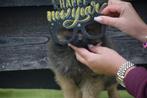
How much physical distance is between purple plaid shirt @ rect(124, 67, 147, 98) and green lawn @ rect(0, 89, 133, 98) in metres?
0.97

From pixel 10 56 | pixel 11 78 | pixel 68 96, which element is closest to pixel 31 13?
pixel 10 56

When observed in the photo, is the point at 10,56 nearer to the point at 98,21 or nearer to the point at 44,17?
the point at 44,17

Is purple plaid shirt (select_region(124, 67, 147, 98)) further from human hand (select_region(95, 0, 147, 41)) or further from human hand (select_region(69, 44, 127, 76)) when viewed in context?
human hand (select_region(95, 0, 147, 41))

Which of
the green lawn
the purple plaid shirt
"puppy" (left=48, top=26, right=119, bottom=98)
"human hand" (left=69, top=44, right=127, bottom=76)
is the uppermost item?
"human hand" (left=69, top=44, right=127, bottom=76)

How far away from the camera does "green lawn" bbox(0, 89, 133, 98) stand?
7.79 ft

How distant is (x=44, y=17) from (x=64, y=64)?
2.55 ft

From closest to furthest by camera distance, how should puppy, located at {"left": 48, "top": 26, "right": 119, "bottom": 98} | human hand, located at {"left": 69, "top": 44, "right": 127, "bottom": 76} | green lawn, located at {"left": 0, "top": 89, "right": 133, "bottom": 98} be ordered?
1. human hand, located at {"left": 69, "top": 44, "right": 127, "bottom": 76}
2. puppy, located at {"left": 48, "top": 26, "right": 119, "bottom": 98}
3. green lawn, located at {"left": 0, "top": 89, "right": 133, "bottom": 98}

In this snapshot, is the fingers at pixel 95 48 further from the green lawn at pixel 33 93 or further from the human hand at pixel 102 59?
the green lawn at pixel 33 93

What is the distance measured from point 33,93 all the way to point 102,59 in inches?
39.8

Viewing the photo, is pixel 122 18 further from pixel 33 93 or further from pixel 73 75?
pixel 33 93

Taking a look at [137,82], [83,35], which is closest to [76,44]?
[83,35]

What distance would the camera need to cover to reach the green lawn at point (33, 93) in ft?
7.79

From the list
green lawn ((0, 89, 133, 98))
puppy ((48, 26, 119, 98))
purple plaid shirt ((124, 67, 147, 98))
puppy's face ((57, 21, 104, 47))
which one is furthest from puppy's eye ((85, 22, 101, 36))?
green lawn ((0, 89, 133, 98))

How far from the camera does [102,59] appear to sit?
4.92ft
